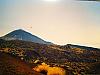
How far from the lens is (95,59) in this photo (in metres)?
3.56

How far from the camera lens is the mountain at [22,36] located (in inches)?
134

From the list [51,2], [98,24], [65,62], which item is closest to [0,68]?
[65,62]

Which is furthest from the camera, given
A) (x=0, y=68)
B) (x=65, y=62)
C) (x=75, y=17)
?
(x=75, y=17)

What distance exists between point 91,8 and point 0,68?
159cm

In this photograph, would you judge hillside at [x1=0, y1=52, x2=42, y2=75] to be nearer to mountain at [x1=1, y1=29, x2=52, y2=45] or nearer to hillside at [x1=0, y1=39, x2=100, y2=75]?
hillside at [x1=0, y1=39, x2=100, y2=75]

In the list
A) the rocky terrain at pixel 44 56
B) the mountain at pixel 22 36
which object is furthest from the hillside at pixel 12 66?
the mountain at pixel 22 36

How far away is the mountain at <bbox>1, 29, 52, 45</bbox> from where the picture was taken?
3416 millimetres

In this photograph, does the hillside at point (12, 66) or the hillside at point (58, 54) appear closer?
the hillside at point (12, 66)

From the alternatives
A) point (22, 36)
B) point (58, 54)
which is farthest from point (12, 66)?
point (58, 54)

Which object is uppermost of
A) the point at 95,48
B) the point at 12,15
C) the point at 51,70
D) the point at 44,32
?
the point at 12,15

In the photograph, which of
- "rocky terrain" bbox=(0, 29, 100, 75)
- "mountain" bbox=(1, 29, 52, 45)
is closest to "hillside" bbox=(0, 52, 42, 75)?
"rocky terrain" bbox=(0, 29, 100, 75)

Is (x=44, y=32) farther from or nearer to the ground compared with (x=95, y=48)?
farther from the ground

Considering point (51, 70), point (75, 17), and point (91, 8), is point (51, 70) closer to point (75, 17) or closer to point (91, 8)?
point (75, 17)

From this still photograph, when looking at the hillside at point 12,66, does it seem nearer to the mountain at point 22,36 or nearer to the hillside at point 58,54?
the hillside at point 58,54
